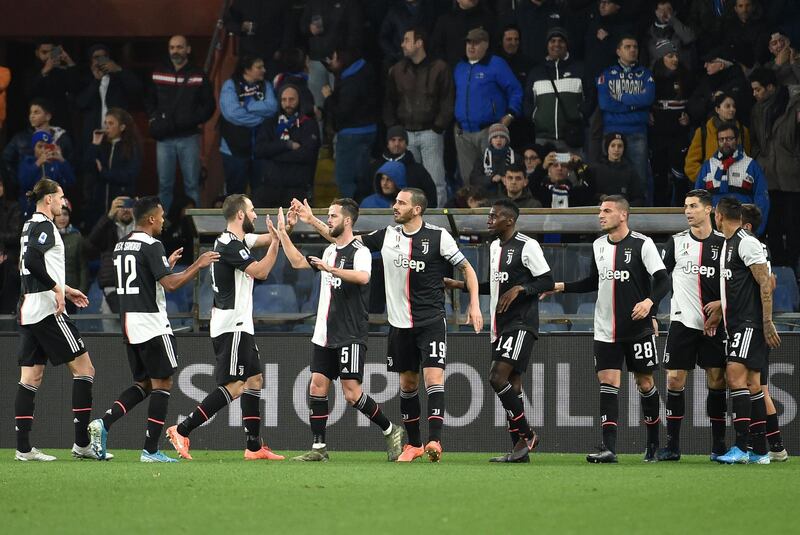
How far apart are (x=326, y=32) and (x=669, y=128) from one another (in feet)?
15.3

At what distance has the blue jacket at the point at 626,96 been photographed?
52.5ft

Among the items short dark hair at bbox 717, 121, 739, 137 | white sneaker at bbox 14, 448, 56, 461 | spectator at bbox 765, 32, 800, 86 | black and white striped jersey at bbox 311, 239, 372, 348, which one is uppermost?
spectator at bbox 765, 32, 800, 86

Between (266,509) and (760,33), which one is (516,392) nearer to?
(266,509)

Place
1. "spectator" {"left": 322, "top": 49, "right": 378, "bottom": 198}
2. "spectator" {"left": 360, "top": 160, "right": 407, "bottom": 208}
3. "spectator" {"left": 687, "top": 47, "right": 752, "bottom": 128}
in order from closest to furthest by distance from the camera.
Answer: "spectator" {"left": 360, "top": 160, "right": 407, "bottom": 208} < "spectator" {"left": 687, "top": 47, "right": 752, "bottom": 128} < "spectator" {"left": 322, "top": 49, "right": 378, "bottom": 198}

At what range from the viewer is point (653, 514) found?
7.14m

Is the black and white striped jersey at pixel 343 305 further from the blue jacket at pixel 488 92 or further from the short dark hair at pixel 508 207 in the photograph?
the blue jacket at pixel 488 92

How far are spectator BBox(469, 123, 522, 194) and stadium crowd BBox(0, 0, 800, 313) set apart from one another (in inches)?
0.9

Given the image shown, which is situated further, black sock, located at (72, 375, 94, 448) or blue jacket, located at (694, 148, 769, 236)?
blue jacket, located at (694, 148, 769, 236)

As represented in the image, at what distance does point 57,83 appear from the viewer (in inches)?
721

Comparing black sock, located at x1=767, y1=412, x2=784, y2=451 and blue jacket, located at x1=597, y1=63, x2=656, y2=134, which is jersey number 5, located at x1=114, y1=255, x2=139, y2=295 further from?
blue jacket, located at x1=597, y1=63, x2=656, y2=134

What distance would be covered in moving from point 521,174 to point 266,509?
25.8ft

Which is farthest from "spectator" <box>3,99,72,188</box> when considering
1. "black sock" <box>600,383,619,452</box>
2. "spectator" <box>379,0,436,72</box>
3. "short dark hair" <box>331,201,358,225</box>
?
"black sock" <box>600,383,619,452</box>

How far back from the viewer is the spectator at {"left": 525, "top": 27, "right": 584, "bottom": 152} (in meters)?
16.2

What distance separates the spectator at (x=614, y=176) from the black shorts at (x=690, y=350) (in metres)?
4.00
